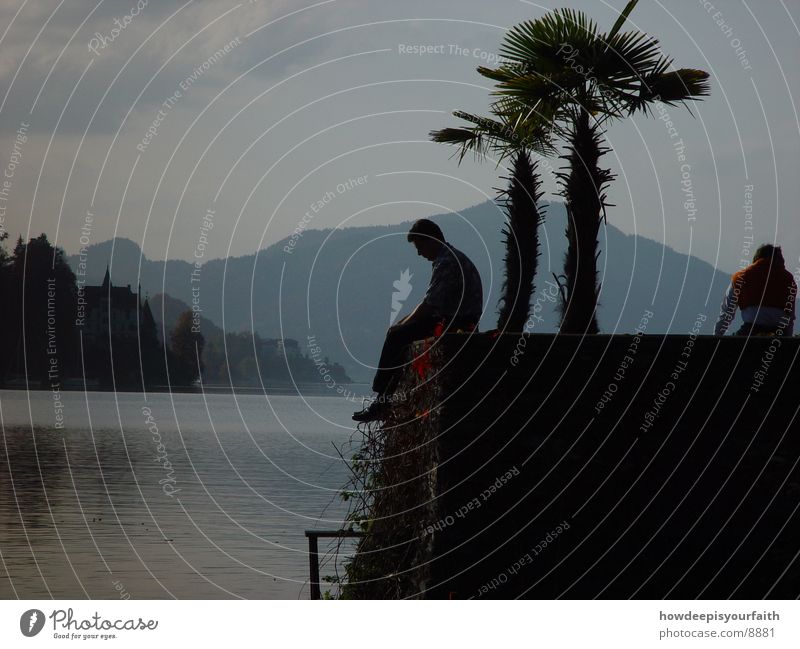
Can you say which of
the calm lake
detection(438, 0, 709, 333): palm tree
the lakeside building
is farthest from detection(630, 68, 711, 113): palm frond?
the lakeside building

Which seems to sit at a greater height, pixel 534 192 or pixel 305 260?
pixel 305 260

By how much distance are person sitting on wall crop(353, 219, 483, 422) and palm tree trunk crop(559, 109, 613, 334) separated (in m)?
8.72

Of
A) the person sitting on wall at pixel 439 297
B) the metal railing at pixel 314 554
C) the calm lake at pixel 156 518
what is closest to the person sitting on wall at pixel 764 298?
the person sitting on wall at pixel 439 297

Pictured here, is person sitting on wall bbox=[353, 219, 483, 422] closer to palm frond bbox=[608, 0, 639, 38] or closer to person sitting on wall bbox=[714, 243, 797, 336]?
person sitting on wall bbox=[714, 243, 797, 336]

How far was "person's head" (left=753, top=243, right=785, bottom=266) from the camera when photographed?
11.5 m

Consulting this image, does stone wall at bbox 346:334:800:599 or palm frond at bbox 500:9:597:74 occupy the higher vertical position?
palm frond at bbox 500:9:597:74

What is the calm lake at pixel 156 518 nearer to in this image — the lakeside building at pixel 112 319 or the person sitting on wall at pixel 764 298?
the person sitting on wall at pixel 764 298

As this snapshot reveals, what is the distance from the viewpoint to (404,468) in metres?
10.7

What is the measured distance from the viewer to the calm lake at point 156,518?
24219mm

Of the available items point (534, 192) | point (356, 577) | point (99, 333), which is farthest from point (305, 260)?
point (356, 577)

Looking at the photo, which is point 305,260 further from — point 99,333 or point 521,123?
point 521,123

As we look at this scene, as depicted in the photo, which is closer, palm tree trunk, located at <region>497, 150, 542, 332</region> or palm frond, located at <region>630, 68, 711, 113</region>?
palm frond, located at <region>630, 68, 711, 113</region>

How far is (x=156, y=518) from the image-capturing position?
3697cm
